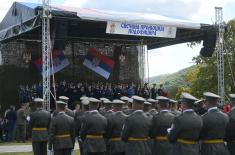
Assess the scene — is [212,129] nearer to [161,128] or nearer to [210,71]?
[161,128]

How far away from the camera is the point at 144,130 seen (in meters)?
9.06

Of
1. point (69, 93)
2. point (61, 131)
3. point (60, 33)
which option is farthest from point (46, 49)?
point (61, 131)

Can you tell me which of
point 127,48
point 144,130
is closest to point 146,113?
point 144,130

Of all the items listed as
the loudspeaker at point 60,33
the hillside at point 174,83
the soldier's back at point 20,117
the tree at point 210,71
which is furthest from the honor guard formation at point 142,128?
the tree at point 210,71

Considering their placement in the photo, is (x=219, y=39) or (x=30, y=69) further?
(x=30, y=69)

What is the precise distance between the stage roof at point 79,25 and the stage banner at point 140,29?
154mm

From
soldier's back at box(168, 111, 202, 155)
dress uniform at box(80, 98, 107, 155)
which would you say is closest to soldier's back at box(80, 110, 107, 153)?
dress uniform at box(80, 98, 107, 155)

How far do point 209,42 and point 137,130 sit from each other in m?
12.2

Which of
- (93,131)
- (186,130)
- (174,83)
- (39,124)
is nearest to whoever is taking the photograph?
(186,130)

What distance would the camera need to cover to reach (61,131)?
1064 centimetres

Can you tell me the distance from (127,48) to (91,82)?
9.70 ft

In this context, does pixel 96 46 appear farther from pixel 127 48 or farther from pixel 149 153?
pixel 149 153

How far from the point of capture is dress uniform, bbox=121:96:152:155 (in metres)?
8.91

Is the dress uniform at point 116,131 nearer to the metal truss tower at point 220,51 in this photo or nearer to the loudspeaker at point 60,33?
the loudspeaker at point 60,33
